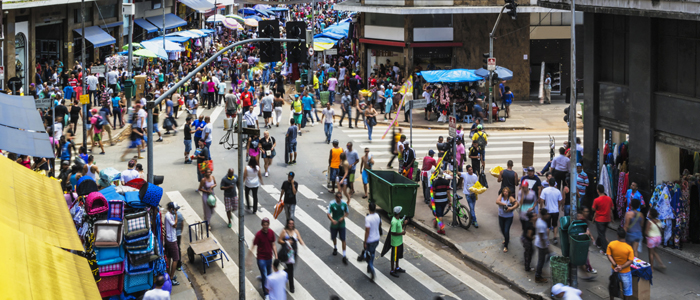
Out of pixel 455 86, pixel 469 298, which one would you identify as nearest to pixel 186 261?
pixel 469 298

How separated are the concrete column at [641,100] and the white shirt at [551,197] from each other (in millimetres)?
2116

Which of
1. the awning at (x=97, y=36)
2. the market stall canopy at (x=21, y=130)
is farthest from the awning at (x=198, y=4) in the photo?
the market stall canopy at (x=21, y=130)

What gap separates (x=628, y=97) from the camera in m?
16.7

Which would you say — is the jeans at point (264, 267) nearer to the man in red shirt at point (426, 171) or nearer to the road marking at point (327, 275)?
the road marking at point (327, 275)

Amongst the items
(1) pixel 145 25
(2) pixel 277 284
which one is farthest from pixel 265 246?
(1) pixel 145 25

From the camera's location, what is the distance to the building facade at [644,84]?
1488 centimetres

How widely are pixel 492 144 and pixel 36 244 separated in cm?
2200

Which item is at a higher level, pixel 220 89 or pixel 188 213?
pixel 220 89

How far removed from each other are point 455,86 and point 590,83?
14509mm

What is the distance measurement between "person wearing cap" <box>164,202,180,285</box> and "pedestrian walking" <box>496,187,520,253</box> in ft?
22.0

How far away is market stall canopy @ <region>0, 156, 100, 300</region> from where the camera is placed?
6059mm

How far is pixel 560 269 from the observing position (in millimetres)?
13281

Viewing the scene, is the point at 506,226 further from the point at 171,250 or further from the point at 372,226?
the point at 171,250

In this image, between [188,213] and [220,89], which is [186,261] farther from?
[220,89]
